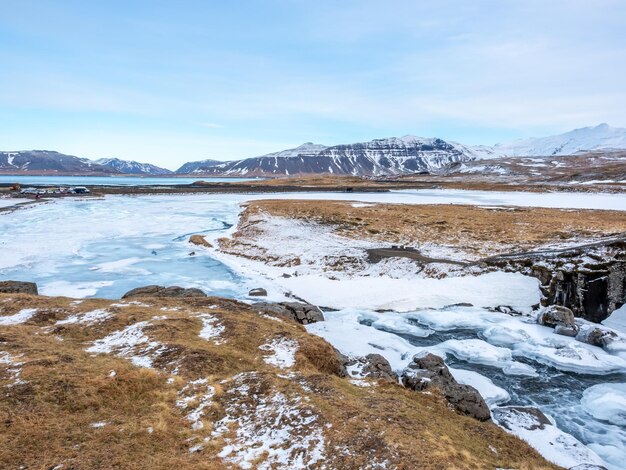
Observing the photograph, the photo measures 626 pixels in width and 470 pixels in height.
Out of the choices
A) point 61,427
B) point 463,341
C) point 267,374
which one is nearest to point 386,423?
point 267,374

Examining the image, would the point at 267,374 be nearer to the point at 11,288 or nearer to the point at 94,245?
→ the point at 11,288

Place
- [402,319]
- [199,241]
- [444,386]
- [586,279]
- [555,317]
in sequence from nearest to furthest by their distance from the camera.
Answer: [444,386] → [555,317] → [402,319] → [586,279] → [199,241]

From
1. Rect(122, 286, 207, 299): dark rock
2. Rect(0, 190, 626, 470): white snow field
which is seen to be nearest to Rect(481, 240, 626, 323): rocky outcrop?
→ Rect(0, 190, 626, 470): white snow field

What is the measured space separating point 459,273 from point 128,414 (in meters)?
25.1

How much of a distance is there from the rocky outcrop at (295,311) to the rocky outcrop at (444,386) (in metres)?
7.99

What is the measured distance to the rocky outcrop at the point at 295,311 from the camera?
2100cm

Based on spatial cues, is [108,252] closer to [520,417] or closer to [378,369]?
[378,369]

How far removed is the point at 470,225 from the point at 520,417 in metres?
33.9

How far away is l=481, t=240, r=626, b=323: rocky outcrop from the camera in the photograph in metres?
23.9

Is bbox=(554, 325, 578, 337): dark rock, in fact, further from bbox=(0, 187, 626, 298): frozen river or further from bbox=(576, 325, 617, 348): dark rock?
bbox=(0, 187, 626, 298): frozen river

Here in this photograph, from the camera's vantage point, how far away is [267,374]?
1216cm

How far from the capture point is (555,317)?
70.9ft

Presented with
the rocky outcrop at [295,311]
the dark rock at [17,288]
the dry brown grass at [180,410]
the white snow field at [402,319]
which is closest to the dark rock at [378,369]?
the dry brown grass at [180,410]

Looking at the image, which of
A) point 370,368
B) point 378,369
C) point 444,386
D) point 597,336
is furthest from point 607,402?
point 370,368
